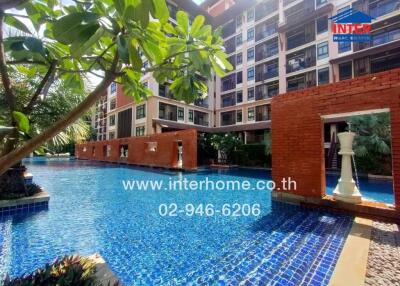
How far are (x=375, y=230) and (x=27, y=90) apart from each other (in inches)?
309

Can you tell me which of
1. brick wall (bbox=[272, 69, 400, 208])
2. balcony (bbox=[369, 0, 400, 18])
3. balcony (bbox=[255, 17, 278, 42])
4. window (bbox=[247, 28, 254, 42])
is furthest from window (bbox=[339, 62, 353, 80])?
brick wall (bbox=[272, 69, 400, 208])

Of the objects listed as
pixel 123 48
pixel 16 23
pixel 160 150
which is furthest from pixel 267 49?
pixel 123 48

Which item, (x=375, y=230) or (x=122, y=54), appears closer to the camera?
(x=122, y=54)

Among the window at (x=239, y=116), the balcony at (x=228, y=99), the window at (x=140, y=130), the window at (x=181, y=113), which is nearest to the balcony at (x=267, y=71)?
the balcony at (x=228, y=99)

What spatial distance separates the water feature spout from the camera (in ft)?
19.2

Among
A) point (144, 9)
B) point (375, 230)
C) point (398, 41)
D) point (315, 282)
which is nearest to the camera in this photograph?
point (144, 9)

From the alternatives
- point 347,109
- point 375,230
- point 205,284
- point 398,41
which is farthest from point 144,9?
point 398,41

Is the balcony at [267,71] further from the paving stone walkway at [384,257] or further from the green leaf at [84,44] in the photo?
the green leaf at [84,44]

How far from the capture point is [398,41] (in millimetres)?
18969

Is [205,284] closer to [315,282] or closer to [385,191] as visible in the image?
[315,282]

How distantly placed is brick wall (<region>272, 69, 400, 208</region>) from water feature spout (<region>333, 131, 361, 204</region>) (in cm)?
46

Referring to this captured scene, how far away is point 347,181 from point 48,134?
6.96 m

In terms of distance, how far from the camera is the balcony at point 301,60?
83.5ft

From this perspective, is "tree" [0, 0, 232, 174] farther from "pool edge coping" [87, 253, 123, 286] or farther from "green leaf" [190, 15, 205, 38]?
"pool edge coping" [87, 253, 123, 286]
